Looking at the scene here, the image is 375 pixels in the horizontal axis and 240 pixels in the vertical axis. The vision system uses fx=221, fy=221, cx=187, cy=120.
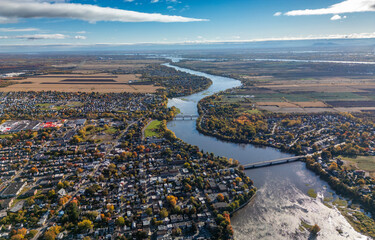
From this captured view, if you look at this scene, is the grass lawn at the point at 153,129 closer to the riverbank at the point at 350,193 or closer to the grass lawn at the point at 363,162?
the riverbank at the point at 350,193

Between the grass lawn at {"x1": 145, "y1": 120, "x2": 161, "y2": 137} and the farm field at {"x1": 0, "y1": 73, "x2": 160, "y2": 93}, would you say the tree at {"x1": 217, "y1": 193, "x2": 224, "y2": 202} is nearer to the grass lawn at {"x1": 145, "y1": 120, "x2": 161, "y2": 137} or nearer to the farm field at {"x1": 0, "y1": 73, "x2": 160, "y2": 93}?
the grass lawn at {"x1": 145, "y1": 120, "x2": 161, "y2": 137}

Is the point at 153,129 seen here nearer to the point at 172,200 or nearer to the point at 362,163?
the point at 172,200

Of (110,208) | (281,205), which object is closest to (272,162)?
(281,205)

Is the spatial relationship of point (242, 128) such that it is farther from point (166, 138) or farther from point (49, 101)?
point (49, 101)

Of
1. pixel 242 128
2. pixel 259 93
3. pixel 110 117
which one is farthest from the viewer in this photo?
pixel 259 93

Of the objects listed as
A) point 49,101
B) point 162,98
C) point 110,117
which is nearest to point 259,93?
point 162,98

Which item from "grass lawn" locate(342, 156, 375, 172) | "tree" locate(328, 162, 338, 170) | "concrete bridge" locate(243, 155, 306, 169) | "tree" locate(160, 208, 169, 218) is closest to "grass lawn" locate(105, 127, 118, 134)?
"tree" locate(160, 208, 169, 218)
